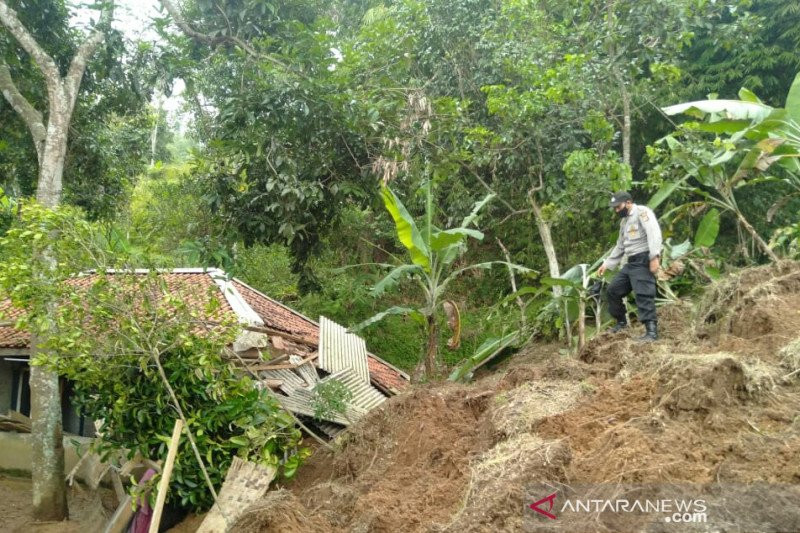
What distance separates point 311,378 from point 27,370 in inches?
233

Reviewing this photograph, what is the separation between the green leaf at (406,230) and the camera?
24.0 ft

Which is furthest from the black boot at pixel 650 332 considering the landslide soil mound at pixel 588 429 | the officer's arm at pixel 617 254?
the officer's arm at pixel 617 254

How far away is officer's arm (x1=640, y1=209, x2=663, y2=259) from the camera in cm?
645

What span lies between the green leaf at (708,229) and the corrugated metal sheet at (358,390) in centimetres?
457

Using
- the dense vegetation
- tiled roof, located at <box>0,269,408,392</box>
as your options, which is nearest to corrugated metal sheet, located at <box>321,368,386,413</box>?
tiled roof, located at <box>0,269,408,392</box>

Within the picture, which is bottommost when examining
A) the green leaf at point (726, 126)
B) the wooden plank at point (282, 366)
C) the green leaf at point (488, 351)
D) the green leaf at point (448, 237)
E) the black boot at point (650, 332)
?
the wooden plank at point (282, 366)

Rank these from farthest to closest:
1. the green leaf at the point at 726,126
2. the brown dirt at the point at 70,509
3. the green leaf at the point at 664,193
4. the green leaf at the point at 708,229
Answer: the brown dirt at the point at 70,509
the green leaf at the point at 708,229
the green leaf at the point at 664,193
the green leaf at the point at 726,126

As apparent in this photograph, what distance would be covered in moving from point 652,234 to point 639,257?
27 cm

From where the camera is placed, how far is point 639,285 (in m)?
6.56

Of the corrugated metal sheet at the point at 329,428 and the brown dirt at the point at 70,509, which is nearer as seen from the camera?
the corrugated metal sheet at the point at 329,428

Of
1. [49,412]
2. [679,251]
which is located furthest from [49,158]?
[679,251]

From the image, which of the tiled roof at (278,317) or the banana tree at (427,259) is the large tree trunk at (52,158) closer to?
the tiled roof at (278,317)

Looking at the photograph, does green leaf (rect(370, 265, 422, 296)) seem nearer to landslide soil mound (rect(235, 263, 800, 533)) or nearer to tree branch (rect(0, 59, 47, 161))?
landslide soil mound (rect(235, 263, 800, 533))

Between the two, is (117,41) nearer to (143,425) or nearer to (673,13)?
(143,425)
